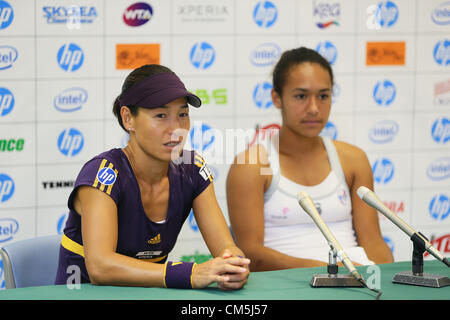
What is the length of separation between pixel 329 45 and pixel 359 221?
45.0 inches

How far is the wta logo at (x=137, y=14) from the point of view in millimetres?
2744

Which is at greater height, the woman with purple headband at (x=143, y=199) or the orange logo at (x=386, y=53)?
the orange logo at (x=386, y=53)

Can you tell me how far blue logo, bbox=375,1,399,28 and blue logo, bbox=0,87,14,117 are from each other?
1986 millimetres

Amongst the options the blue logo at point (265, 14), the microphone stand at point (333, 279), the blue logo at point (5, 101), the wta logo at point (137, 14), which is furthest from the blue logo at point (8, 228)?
the microphone stand at point (333, 279)

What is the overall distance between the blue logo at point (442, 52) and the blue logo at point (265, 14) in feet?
3.12

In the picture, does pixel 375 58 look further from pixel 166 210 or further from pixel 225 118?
pixel 166 210

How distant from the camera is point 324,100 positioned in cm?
221

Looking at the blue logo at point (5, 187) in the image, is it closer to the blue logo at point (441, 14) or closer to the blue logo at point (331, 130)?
the blue logo at point (331, 130)

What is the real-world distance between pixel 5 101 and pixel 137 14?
2.61 ft

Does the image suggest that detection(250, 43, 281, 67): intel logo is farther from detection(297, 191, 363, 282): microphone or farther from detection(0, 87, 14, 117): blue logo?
detection(297, 191, 363, 282): microphone

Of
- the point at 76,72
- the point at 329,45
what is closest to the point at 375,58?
the point at 329,45

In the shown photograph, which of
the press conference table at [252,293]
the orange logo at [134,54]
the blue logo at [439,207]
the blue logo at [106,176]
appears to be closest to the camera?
the press conference table at [252,293]

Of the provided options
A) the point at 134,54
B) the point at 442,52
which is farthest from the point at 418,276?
the point at 442,52

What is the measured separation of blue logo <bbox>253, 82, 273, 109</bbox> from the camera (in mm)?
2893
